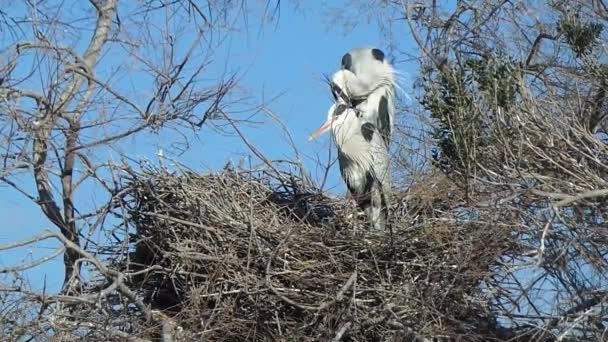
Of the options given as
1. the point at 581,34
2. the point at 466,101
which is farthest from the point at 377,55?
the point at 466,101

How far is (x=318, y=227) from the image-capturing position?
29.0 feet

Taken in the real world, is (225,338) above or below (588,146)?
below

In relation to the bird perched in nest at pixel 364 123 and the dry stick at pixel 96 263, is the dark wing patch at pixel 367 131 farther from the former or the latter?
the dry stick at pixel 96 263

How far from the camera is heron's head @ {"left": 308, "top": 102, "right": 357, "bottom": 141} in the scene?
967cm

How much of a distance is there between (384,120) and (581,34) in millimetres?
1774

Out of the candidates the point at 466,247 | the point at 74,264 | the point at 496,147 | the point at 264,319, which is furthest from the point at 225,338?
the point at 496,147

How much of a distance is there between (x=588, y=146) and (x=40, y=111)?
357 cm

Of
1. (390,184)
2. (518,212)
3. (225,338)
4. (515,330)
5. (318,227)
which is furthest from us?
(390,184)

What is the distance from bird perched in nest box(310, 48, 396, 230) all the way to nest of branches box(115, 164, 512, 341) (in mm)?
353

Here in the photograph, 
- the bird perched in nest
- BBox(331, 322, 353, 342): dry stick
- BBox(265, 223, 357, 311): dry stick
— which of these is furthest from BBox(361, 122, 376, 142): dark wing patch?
BBox(331, 322, 353, 342): dry stick

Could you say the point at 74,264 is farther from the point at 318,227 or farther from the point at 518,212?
the point at 518,212

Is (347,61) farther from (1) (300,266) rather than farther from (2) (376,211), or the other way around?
(1) (300,266)

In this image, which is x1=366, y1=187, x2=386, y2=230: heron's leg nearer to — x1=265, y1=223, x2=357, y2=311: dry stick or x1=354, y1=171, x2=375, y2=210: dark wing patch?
x1=354, y1=171, x2=375, y2=210: dark wing patch

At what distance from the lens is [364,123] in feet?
31.6
